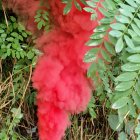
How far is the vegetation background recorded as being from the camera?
1.15 meters

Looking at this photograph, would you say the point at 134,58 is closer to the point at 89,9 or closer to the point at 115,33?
the point at 115,33

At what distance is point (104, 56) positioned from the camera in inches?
47.8

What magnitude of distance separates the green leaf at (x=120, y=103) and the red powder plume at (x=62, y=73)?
22 centimetres

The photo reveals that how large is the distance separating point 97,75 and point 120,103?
0.20 metres

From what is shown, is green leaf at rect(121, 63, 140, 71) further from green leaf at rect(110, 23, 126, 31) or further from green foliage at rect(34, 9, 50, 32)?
green foliage at rect(34, 9, 50, 32)

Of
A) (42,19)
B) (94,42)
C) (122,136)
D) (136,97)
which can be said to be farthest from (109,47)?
(122,136)

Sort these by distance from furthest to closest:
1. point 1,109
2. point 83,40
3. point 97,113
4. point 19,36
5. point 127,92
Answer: point 97,113
point 1,109
point 19,36
point 83,40
point 127,92

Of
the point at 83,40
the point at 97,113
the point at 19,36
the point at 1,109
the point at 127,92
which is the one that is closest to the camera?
the point at 127,92

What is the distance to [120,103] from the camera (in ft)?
3.74

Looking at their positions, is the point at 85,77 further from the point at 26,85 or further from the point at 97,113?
the point at 97,113

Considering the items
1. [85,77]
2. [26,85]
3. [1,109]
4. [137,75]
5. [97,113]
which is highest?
[137,75]

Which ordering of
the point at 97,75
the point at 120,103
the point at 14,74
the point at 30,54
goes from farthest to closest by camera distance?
the point at 14,74 → the point at 30,54 → the point at 97,75 → the point at 120,103

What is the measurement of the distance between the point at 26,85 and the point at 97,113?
39 centimetres

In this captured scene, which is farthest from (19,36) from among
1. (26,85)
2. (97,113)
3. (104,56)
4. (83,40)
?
(97,113)
